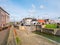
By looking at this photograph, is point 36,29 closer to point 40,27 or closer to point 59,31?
point 40,27

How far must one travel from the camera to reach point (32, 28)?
82.0 meters

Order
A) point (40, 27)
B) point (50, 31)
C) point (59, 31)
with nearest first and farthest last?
point (59, 31), point (50, 31), point (40, 27)

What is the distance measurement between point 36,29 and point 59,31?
97.4 ft

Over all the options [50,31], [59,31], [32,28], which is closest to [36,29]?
[32,28]

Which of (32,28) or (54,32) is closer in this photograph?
(54,32)

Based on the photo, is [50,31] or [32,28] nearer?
[50,31]

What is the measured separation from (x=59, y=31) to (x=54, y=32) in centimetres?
237

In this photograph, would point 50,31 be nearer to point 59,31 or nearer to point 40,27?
point 59,31

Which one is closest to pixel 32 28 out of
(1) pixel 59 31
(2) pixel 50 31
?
(2) pixel 50 31

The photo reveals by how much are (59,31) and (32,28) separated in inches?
1193

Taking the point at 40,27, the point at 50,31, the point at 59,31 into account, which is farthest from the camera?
the point at 40,27

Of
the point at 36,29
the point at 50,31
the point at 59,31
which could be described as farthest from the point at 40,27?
the point at 59,31

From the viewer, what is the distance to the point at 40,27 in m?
80.0

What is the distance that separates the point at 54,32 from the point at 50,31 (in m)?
4.45
